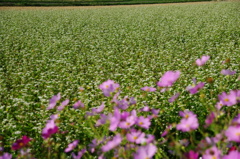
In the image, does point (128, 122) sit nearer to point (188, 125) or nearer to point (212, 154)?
point (188, 125)

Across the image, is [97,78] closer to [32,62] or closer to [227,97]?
[32,62]

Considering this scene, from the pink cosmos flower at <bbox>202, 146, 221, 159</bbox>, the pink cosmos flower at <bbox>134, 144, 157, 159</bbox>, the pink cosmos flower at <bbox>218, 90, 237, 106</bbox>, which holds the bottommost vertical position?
the pink cosmos flower at <bbox>134, 144, 157, 159</bbox>

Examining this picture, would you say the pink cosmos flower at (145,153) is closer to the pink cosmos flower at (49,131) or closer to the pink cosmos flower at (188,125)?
the pink cosmos flower at (188,125)

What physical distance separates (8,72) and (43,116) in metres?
3.58

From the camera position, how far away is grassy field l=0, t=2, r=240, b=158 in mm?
4209

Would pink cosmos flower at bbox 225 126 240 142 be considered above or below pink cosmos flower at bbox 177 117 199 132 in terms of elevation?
above

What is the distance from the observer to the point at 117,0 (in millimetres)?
41969

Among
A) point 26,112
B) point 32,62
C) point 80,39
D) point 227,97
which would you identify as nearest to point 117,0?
point 80,39

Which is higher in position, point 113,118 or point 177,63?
point 113,118

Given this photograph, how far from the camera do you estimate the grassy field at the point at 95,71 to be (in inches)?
166

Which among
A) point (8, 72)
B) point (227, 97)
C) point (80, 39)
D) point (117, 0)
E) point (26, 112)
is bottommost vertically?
point (117, 0)

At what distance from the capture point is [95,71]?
7094 mm

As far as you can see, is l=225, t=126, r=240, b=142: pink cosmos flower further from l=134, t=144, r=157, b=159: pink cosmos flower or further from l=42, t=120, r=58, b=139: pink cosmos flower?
l=42, t=120, r=58, b=139: pink cosmos flower

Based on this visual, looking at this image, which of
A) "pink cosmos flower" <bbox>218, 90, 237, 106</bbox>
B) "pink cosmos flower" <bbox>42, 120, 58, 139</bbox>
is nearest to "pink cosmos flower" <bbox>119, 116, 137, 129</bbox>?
"pink cosmos flower" <bbox>42, 120, 58, 139</bbox>
